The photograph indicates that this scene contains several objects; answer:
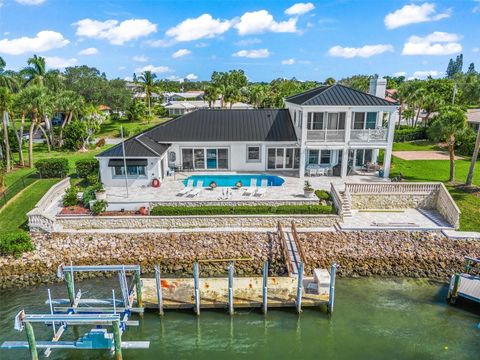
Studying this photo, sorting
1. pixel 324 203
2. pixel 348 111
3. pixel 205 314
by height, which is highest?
pixel 348 111

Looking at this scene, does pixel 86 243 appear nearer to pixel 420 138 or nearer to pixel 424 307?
pixel 424 307

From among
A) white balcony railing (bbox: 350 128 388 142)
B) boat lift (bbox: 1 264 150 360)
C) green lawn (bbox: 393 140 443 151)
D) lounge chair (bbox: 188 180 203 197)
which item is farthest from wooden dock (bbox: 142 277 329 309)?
green lawn (bbox: 393 140 443 151)

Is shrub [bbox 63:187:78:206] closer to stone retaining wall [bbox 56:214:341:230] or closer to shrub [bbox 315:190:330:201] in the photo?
stone retaining wall [bbox 56:214:341:230]

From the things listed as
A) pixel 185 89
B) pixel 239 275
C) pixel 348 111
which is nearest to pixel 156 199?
pixel 239 275

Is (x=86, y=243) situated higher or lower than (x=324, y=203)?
lower

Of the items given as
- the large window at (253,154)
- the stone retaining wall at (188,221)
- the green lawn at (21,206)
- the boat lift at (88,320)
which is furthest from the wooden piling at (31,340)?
the large window at (253,154)

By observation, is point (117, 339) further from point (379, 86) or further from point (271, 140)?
point (379, 86)
